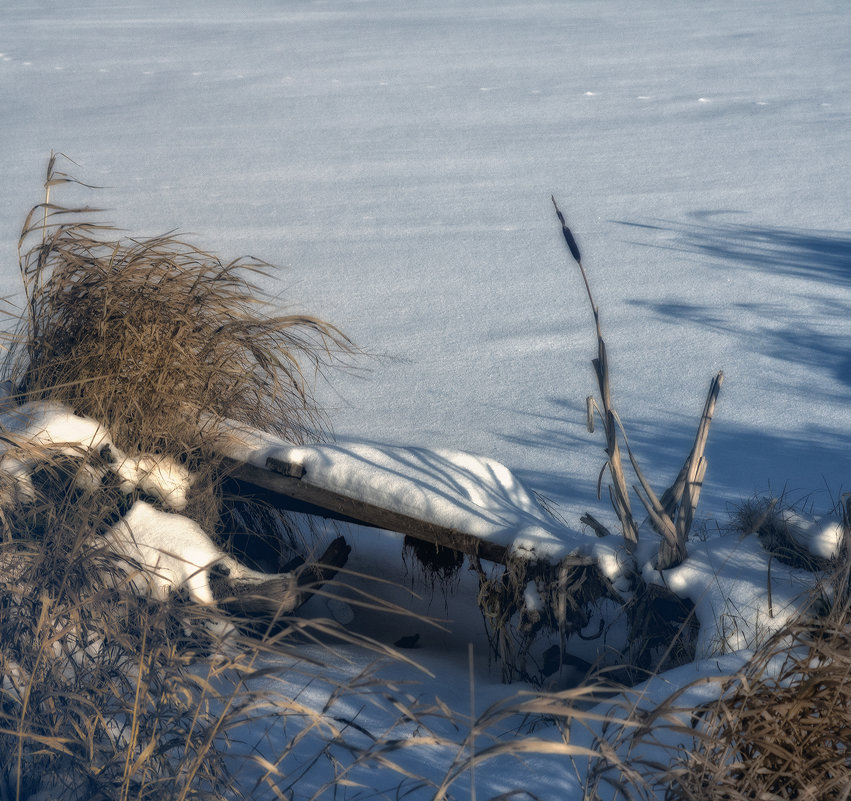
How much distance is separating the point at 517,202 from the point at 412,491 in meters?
4.23

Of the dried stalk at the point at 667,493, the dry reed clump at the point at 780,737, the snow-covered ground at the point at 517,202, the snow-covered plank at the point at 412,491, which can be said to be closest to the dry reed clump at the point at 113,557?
the snow-covered plank at the point at 412,491

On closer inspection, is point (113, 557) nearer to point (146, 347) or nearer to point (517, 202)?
point (146, 347)

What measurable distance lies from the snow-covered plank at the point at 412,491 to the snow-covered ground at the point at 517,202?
30cm

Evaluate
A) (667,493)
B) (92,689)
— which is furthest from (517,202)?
(92,689)

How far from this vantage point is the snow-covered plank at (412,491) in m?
2.02

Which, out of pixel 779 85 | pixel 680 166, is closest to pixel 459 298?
pixel 680 166

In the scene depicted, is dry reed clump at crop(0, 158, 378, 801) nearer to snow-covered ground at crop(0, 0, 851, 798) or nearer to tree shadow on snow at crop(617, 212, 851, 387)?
snow-covered ground at crop(0, 0, 851, 798)

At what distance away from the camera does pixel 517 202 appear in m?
5.99

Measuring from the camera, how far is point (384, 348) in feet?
13.5

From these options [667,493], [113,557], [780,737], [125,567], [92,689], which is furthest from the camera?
[667,493]

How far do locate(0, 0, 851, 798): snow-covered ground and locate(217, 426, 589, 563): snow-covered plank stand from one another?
304 millimetres

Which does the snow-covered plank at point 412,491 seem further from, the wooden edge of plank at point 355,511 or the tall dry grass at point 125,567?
the tall dry grass at point 125,567

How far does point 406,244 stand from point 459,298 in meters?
0.87

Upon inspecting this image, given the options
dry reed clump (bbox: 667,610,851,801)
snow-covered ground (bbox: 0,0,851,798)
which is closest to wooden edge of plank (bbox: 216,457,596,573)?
snow-covered ground (bbox: 0,0,851,798)
